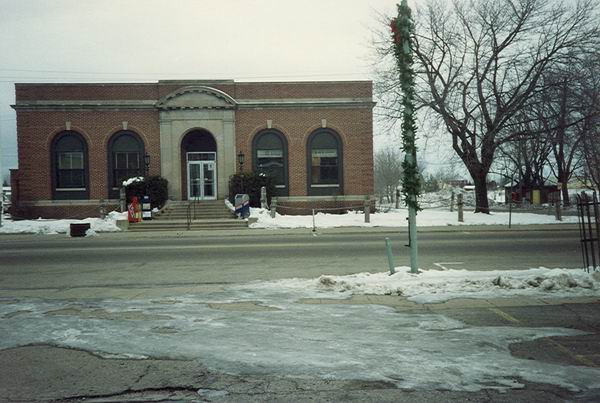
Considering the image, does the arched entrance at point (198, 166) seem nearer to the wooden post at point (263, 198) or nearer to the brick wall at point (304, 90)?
the brick wall at point (304, 90)

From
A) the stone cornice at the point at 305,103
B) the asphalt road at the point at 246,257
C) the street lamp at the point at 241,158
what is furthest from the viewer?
the stone cornice at the point at 305,103

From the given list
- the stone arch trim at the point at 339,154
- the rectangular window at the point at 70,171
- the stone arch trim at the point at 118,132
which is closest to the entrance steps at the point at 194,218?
the stone arch trim at the point at 118,132

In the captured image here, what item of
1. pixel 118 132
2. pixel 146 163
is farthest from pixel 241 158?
pixel 118 132

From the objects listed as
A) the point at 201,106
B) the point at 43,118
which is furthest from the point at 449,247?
the point at 43,118

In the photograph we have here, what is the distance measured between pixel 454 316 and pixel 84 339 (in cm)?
465

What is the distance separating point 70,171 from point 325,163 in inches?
616

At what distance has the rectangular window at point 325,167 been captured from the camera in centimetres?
3177

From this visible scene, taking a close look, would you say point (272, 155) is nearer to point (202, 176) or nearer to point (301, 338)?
point (202, 176)

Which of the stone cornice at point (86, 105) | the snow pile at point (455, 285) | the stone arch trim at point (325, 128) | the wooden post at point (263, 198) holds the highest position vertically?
the stone cornice at point (86, 105)

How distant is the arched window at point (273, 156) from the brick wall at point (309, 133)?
1.12 ft

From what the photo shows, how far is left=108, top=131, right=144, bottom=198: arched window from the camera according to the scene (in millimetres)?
30906

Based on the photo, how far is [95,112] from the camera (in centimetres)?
3056

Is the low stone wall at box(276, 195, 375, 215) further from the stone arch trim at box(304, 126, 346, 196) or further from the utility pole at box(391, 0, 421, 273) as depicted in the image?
the utility pole at box(391, 0, 421, 273)

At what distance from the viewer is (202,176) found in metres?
31.5
